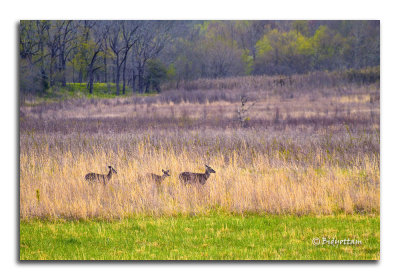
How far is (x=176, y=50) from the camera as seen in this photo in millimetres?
7883

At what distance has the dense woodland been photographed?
7.17 m

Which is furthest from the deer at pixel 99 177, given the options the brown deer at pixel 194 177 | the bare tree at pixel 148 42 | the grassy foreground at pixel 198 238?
the bare tree at pixel 148 42

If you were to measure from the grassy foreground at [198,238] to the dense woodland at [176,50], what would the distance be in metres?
2.61

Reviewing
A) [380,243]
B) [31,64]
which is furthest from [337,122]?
[31,64]

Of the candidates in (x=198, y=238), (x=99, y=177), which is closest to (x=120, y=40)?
(x=99, y=177)

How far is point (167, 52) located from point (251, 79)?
1747mm

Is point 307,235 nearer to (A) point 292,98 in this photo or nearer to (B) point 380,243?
(B) point 380,243

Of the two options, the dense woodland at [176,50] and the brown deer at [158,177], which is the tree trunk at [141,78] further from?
the brown deer at [158,177]

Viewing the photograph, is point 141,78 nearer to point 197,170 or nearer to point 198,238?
point 197,170

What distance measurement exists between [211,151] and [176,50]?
2304 mm

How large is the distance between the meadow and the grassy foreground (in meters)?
0.02

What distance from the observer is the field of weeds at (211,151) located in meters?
6.77

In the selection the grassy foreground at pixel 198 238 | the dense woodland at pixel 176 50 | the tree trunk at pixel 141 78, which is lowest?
the grassy foreground at pixel 198 238

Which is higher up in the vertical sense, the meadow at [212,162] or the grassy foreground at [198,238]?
the meadow at [212,162]
